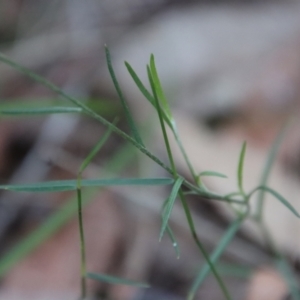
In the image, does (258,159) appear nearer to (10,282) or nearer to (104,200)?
(104,200)

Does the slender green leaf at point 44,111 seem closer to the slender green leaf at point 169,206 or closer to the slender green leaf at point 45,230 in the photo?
the slender green leaf at point 169,206

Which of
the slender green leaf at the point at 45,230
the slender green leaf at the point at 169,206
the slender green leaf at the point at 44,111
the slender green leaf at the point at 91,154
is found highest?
the slender green leaf at the point at 44,111

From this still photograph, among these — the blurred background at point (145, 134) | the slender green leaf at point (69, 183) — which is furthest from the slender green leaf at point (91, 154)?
the blurred background at point (145, 134)

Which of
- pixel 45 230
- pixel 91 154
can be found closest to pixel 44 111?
pixel 91 154

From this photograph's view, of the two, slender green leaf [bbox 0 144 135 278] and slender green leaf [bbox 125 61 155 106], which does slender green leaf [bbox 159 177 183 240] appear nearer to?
slender green leaf [bbox 125 61 155 106]

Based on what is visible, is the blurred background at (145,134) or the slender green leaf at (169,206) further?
the blurred background at (145,134)

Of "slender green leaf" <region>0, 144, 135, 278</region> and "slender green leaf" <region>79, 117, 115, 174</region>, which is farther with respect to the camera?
"slender green leaf" <region>0, 144, 135, 278</region>

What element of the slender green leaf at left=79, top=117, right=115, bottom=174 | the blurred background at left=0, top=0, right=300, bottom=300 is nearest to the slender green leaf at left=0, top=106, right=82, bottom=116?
the slender green leaf at left=79, top=117, right=115, bottom=174

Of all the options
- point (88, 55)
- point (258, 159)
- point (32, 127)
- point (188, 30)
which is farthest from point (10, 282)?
point (188, 30)
